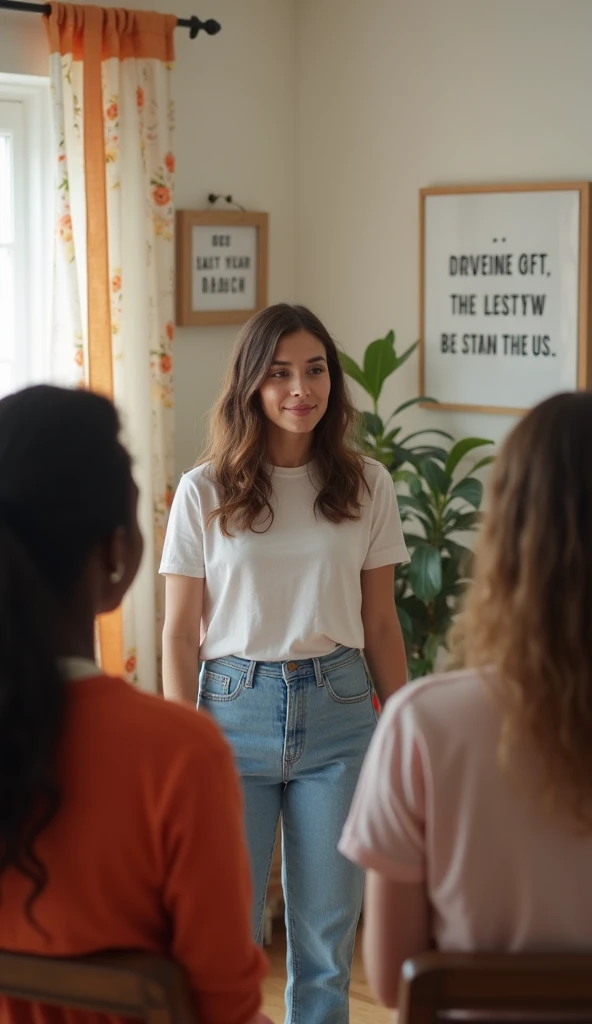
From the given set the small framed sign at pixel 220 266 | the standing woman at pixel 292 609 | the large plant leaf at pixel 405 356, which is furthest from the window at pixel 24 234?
the standing woman at pixel 292 609

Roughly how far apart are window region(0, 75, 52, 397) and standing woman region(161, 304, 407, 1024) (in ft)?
4.21

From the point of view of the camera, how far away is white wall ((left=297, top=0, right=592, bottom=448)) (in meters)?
3.21

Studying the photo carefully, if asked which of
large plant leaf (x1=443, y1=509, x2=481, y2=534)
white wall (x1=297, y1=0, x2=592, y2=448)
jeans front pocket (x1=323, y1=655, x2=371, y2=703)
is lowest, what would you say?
jeans front pocket (x1=323, y1=655, x2=371, y2=703)

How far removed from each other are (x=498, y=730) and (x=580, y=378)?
2.24 m

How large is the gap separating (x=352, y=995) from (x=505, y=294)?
1.84m

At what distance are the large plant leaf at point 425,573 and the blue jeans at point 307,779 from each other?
101cm

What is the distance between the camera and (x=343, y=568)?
2.11m

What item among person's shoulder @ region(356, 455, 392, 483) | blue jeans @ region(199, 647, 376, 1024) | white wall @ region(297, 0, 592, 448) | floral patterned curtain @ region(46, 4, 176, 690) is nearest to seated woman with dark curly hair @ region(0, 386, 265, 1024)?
blue jeans @ region(199, 647, 376, 1024)

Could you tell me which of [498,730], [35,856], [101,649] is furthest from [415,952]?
[101,649]

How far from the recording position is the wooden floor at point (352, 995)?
9.48ft

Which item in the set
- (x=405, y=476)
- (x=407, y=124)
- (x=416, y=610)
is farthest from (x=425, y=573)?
(x=407, y=124)

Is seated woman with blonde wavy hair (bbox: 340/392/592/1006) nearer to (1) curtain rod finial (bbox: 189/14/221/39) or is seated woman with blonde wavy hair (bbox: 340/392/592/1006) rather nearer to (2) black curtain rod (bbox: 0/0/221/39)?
(2) black curtain rod (bbox: 0/0/221/39)

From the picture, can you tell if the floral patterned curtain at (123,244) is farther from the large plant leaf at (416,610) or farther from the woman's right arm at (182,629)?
the woman's right arm at (182,629)

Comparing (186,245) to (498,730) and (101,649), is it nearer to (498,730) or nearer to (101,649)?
(101,649)
